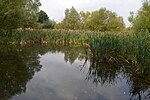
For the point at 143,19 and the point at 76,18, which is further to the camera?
the point at 76,18

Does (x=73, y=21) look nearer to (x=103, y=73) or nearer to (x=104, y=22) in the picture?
(x=104, y=22)

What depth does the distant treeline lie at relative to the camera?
23195 millimetres

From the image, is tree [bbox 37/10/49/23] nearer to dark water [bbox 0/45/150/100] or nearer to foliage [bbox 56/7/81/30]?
foliage [bbox 56/7/81/30]

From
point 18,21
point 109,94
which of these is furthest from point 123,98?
point 18,21

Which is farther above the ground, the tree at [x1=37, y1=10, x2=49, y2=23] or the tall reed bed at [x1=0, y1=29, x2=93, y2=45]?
the tree at [x1=37, y1=10, x2=49, y2=23]

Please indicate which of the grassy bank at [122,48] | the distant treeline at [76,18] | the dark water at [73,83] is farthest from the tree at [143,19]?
the dark water at [73,83]

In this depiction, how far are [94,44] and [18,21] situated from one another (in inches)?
526

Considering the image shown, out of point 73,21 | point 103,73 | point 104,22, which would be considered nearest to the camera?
point 103,73

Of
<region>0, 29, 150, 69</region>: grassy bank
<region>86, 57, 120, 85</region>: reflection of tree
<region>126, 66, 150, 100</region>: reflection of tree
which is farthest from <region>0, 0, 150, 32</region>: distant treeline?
<region>126, 66, 150, 100</region>: reflection of tree

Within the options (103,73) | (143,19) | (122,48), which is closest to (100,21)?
(143,19)

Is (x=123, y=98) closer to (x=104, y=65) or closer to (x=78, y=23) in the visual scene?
(x=104, y=65)

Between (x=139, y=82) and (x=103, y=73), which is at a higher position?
(x=139, y=82)

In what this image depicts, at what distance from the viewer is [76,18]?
152ft

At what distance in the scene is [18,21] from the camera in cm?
2448
